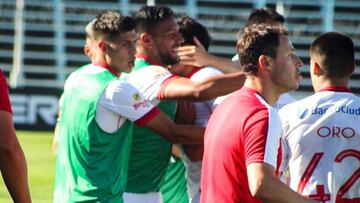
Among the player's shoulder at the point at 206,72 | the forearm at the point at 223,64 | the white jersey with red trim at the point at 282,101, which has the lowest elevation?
the white jersey with red trim at the point at 282,101

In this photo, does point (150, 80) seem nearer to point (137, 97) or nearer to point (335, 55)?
point (137, 97)

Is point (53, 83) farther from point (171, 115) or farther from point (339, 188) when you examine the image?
point (339, 188)

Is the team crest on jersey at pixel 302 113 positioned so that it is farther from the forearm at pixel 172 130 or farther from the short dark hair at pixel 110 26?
the short dark hair at pixel 110 26

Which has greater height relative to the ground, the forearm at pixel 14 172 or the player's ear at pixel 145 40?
the player's ear at pixel 145 40

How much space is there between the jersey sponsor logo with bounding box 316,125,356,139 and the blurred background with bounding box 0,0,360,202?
19.5 meters

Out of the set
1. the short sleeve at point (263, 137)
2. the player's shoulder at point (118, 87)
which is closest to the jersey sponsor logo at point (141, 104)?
the player's shoulder at point (118, 87)

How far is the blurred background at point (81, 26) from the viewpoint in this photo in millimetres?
27375

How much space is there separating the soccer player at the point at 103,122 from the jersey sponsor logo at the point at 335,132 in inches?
58.0

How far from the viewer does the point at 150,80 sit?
891 centimetres

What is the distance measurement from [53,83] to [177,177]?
17818 millimetres

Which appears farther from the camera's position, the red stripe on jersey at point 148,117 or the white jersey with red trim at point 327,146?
the red stripe on jersey at point 148,117

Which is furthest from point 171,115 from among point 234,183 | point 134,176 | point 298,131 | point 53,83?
point 53,83

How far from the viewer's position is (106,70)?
8.31m

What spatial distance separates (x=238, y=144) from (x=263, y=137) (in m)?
0.19
